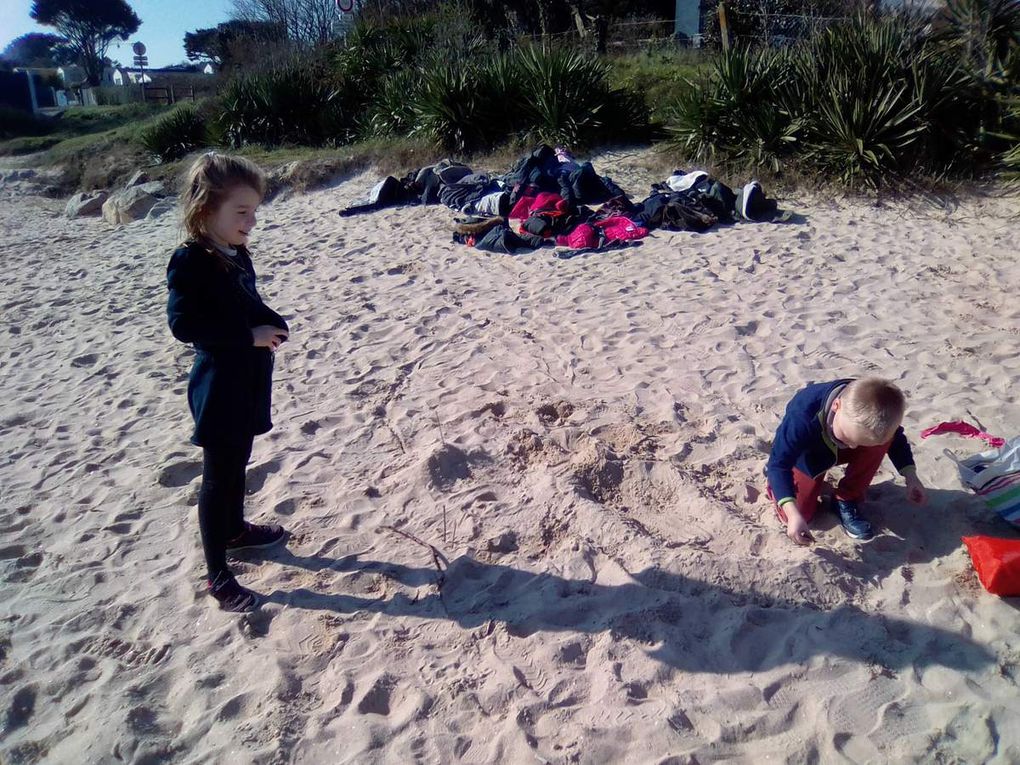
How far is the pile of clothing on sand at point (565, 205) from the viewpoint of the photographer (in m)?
7.20

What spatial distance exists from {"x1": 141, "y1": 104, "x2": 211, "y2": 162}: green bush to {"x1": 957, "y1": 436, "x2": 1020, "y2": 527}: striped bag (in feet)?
52.3

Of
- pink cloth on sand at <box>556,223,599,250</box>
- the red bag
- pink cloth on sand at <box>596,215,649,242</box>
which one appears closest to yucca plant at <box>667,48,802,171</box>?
pink cloth on sand at <box>596,215,649,242</box>

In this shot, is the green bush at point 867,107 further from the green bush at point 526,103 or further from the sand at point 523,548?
the sand at point 523,548


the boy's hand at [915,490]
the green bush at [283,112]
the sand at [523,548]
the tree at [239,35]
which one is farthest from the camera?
the tree at [239,35]

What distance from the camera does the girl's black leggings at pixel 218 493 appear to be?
2.66 m

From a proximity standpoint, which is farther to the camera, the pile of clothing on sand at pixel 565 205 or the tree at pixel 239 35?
the tree at pixel 239 35

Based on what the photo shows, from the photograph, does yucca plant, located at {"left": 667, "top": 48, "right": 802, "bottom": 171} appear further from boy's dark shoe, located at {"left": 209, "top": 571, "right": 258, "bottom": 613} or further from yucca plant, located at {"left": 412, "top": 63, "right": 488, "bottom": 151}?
boy's dark shoe, located at {"left": 209, "top": 571, "right": 258, "bottom": 613}

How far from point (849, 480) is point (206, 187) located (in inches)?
99.2

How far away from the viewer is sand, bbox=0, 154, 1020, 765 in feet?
7.47

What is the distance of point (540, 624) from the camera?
8.64 ft

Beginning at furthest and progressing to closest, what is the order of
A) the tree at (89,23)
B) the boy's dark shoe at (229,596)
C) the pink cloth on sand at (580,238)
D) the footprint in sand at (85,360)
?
the tree at (89,23), the pink cloth on sand at (580,238), the footprint in sand at (85,360), the boy's dark shoe at (229,596)

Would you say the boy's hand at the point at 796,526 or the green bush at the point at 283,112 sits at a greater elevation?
the green bush at the point at 283,112

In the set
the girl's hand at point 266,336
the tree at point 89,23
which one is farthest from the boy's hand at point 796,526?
the tree at point 89,23

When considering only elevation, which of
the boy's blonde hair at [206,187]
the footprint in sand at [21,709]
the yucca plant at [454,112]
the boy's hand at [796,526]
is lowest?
the footprint in sand at [21,709]
